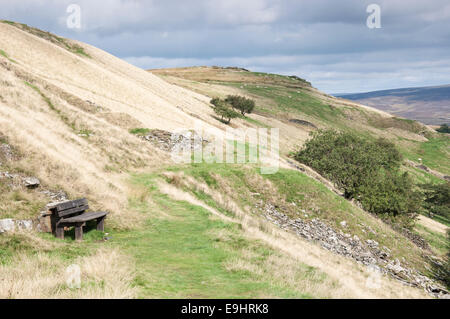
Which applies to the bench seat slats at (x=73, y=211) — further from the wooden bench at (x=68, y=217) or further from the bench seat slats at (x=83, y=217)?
the bench seat slats at (x=83, y=217)

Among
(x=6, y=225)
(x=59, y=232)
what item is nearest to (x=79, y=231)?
(x=59, y=232)

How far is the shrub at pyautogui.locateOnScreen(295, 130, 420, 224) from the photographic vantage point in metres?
38.9

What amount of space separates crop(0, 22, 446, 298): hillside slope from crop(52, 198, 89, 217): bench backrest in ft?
3.11

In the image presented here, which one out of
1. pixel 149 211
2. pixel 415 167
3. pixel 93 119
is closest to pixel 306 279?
pixel 149 211

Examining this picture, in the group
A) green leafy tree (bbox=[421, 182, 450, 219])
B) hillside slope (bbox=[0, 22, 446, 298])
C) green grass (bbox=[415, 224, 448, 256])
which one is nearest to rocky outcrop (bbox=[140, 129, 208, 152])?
hillside slope (bbox=[0, 22, 446, 298])

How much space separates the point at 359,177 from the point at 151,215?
1304 inches

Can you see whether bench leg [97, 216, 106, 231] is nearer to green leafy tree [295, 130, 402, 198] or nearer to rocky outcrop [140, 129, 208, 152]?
rocky outcrop [140, 129, 208, 152]

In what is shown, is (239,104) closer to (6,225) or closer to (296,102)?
(296,102)

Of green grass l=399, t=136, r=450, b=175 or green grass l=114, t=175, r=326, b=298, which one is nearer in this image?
green grass l=114, t=175, r=326, b=298

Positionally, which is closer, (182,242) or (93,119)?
(182,242)

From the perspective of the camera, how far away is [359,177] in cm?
4256

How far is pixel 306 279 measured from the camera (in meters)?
10.5
